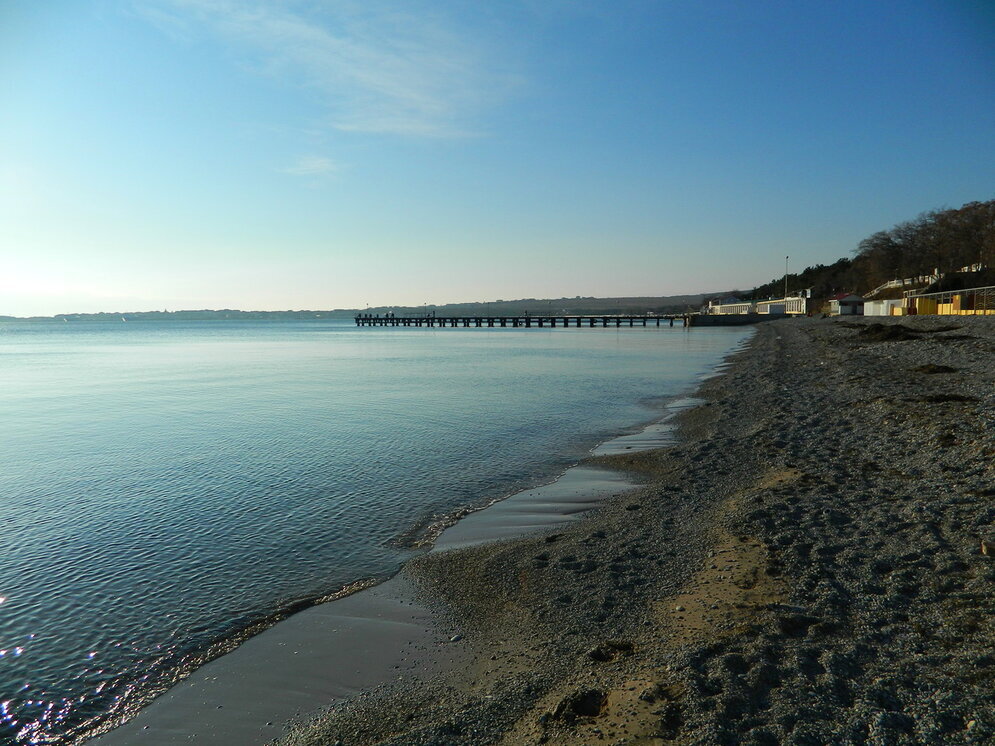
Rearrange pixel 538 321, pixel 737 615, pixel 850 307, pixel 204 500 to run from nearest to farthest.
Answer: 1. pixel 737 615
2. pixel 204 500
3. pixel 850 307
4. pixel 538 321

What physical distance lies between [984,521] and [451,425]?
10499 mm

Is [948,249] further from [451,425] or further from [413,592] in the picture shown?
[413,592]

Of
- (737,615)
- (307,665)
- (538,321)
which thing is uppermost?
(538,321)

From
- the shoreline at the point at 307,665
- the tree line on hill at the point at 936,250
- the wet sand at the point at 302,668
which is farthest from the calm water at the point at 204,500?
the tree line on hill at the point at 936,250

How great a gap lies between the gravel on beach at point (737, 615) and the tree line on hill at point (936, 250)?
6897 cm

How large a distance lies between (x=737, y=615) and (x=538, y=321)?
118m

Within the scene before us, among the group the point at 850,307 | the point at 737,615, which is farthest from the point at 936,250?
the point at 737,615

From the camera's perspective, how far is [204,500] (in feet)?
28.5

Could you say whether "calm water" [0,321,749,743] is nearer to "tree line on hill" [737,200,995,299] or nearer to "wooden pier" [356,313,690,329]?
"tree line on hill" [737,200,995,299]

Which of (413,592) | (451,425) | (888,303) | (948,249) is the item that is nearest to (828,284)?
(948,249)

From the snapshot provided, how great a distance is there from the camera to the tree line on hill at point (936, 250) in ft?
219

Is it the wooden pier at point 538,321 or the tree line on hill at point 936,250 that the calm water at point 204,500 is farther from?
the wooden pier at point 538,321

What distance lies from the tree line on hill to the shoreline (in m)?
71.9

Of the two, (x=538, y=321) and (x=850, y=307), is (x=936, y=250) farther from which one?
(x=538, y=321)
